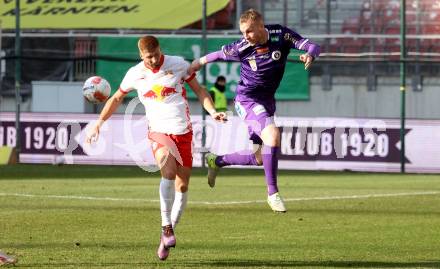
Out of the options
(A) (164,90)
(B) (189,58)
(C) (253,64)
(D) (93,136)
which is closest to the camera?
(D) (93,136)

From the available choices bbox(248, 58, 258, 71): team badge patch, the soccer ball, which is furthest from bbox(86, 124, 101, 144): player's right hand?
the soccer ball

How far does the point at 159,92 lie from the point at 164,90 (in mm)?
53

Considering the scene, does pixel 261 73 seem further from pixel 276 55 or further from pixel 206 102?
pixel 206 102

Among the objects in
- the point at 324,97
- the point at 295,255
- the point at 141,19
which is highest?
the point at 141,19

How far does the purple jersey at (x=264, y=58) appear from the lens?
45.0 ft

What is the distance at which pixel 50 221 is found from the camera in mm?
15422

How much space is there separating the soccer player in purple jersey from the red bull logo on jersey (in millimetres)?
815

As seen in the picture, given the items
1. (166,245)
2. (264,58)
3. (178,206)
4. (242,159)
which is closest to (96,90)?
(242,159)

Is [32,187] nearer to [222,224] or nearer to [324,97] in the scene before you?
[222,224]

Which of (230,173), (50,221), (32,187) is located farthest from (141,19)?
(50,221)

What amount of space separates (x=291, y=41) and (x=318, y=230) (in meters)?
2.37

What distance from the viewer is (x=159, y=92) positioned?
1184 centimetres

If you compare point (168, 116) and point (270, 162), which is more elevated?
point (168, 116)

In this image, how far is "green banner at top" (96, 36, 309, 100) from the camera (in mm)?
30938
